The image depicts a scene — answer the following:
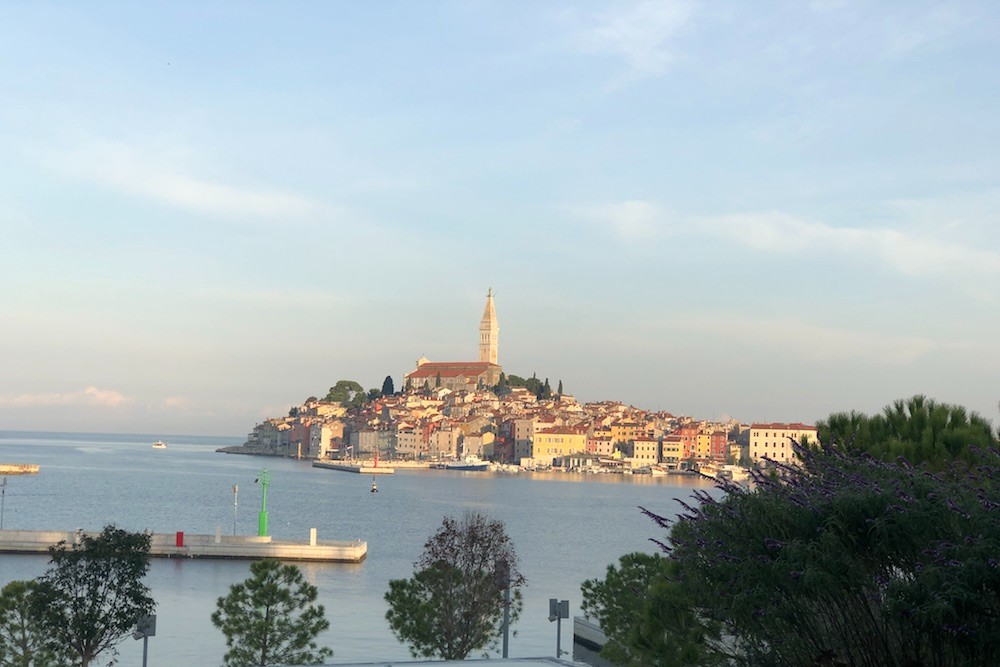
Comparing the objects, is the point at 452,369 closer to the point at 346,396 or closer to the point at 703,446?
the point at 346,396

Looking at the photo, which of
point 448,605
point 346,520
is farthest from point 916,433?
point 346,520

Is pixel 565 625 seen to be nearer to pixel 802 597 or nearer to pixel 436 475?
pixel 802 597

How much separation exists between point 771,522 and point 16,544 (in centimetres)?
3766

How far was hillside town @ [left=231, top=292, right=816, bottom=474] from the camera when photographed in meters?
146

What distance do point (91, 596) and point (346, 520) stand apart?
4872cm

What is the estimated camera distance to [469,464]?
474 feet

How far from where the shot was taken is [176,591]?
110 feet

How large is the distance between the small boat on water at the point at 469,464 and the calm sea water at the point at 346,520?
236 inches

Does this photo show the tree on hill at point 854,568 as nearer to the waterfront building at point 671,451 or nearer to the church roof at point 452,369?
the waterfront building at point 671,451

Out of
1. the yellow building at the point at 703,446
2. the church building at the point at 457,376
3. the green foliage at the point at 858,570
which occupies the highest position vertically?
the church building at the point at 457,376

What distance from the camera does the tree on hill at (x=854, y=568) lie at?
7.05m

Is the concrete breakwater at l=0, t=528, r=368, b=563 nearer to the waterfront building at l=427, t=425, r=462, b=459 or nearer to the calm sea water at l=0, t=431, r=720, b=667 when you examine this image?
the calm sea water at l=0, t=431, r=720, b=667

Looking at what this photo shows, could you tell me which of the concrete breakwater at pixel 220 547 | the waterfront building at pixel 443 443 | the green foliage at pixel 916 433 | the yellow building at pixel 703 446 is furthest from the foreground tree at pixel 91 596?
the waterfront building at pixel 443 443

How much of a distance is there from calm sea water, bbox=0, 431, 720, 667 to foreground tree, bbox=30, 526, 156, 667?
10.6 feet
